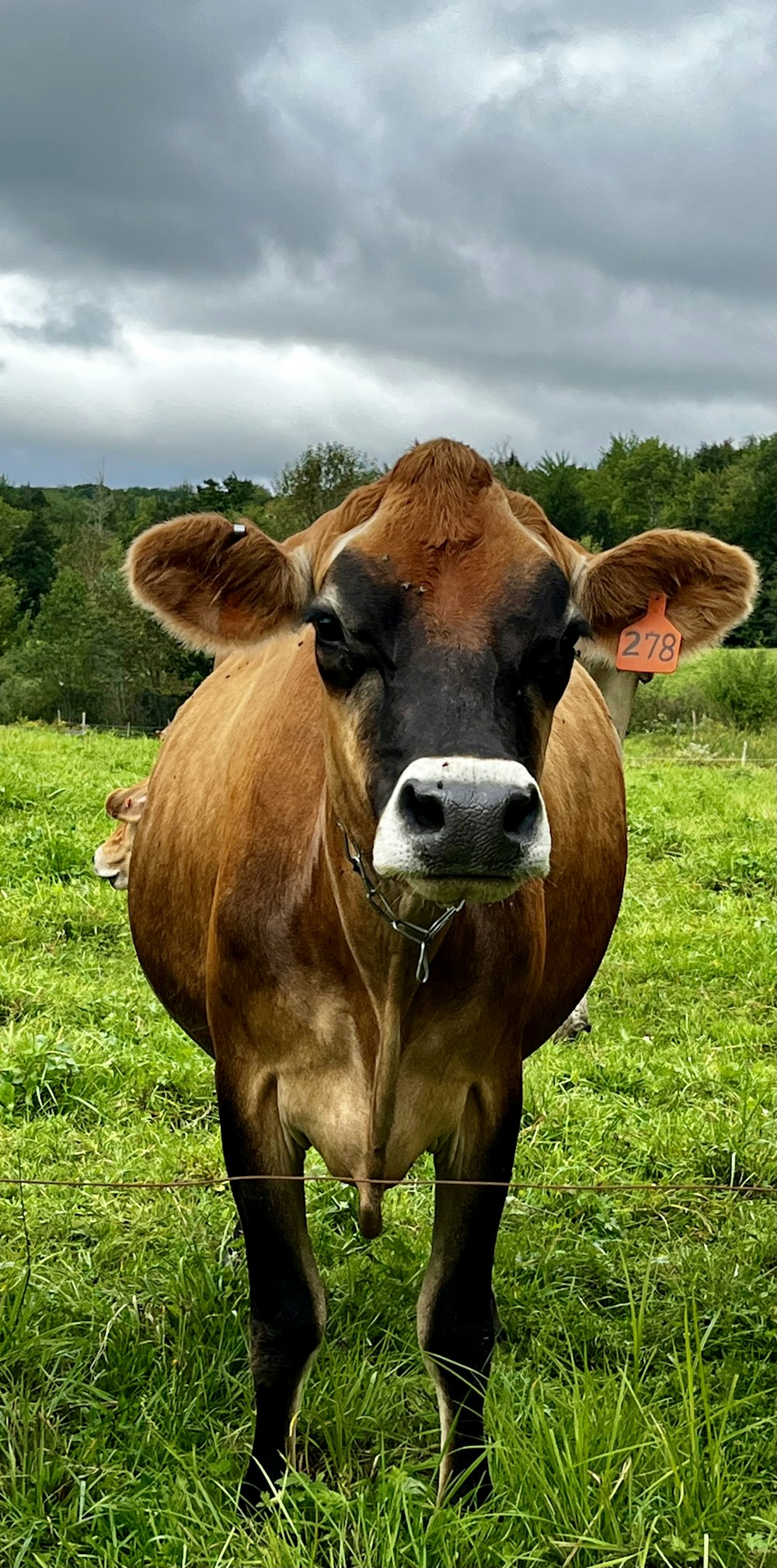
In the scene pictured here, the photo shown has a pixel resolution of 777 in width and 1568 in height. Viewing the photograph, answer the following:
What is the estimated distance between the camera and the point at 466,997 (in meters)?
3.04

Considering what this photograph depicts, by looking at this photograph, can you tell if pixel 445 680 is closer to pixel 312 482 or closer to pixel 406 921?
pixel 406 921

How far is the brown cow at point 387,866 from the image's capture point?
2.49m

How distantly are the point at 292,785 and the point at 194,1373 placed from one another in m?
1.63

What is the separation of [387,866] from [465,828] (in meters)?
0.18

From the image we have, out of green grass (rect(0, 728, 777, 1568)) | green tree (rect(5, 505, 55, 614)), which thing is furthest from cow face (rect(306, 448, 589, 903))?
green tree (rect(5, 505, 55, 614))

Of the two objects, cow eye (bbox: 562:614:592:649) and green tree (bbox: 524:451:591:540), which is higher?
green tree (bbox: 524:451:591:540)

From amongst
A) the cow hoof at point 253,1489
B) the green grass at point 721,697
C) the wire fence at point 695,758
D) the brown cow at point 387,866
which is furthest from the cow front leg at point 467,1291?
the green grass at point 721,697

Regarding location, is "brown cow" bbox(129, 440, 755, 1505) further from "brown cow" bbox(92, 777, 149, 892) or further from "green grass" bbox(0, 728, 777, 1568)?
"brown cow" bbox(92, 777, 149, 892)

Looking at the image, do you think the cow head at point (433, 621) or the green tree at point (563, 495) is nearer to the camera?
the cow head at point (433, 621)

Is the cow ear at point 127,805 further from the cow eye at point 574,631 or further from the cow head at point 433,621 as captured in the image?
the cow eye at point 574,631

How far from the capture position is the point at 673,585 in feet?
10.9

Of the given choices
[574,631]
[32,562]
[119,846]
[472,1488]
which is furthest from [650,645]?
[32,562]

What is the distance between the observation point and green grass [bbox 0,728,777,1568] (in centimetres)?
281

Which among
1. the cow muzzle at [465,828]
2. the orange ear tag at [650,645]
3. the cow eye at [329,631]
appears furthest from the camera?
the orange ear tag at [650,645]
